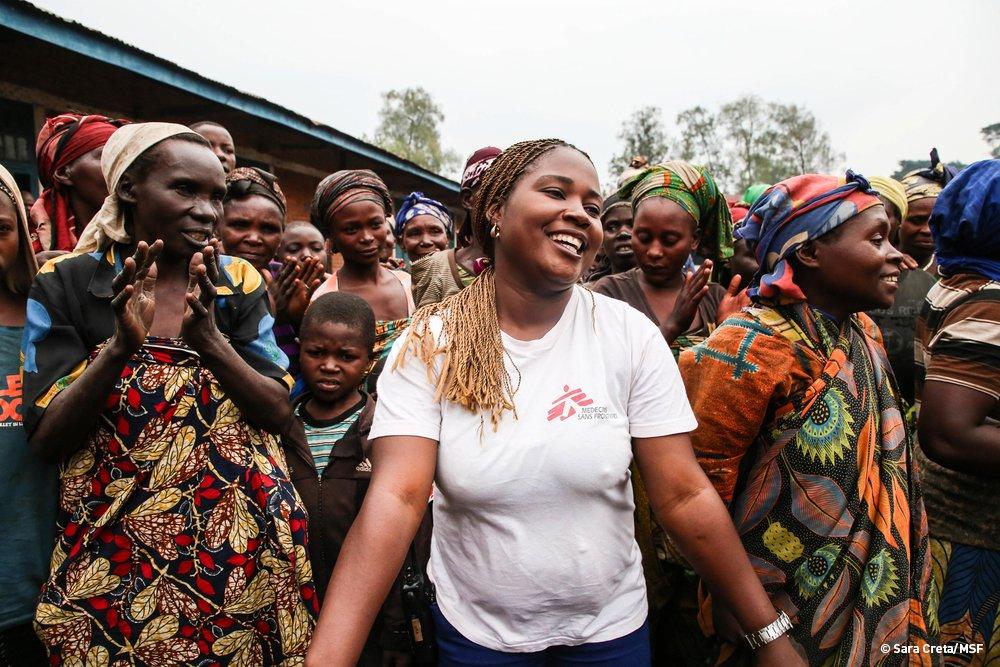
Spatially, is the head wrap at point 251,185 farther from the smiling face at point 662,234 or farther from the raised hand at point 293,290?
the smiling face at point 662,234

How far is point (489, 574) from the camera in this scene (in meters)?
1.56

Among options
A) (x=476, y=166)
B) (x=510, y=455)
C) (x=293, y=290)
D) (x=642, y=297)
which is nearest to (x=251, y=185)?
(x=293, y=290)

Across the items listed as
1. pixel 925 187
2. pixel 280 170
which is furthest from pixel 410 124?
pixel 925 187

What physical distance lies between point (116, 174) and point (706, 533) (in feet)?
6.55

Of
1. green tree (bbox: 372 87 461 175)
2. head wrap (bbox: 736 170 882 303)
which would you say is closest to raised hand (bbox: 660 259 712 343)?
head wrap (bbox: 736 170 882 303)

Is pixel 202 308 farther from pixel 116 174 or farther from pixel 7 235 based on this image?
pixel 7 235

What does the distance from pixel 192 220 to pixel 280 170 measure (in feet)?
26.3

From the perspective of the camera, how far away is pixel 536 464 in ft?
4.91

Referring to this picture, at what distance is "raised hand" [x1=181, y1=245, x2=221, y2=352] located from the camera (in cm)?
173

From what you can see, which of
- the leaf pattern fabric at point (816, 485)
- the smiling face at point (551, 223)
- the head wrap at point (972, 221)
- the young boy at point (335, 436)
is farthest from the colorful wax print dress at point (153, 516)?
the head wrap at point (972, 221)

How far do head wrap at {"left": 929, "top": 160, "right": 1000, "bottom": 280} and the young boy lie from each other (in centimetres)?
231

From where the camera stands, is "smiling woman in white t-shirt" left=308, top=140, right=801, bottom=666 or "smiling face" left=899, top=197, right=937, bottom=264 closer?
"smiling woman in white t-shirt" left=308, top=140, right=801, bottom=666

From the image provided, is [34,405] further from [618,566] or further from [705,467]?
[705,467]

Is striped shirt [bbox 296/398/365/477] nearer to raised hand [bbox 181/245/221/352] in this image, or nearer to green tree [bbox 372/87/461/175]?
raised hand [bbox 181/245/221/352]
